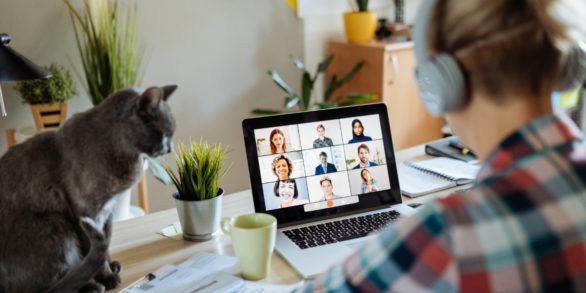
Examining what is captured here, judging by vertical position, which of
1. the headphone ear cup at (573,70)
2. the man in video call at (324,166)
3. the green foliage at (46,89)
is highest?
the green foliage at (46,89)

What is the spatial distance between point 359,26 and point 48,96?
1.75 metres

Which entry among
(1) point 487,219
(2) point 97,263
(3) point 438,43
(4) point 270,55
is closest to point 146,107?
(2) point 97,263

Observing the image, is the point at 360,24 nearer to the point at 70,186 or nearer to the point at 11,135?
the point at 11,135

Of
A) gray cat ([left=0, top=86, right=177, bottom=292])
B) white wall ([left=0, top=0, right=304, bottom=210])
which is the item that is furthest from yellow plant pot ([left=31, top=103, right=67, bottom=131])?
gray cat ([left=0, top=86, right=177, bottom=292])

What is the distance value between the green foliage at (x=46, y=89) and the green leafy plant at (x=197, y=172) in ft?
4.15

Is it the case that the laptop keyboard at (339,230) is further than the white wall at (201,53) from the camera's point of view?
No

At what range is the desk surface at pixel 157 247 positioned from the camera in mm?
1190

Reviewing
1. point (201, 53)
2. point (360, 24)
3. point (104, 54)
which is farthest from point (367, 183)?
point (360, 24)

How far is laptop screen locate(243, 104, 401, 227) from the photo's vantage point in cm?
136

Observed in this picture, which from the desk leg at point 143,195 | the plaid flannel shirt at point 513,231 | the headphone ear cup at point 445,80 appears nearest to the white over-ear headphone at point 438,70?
the headphone ear cup at point 445,80

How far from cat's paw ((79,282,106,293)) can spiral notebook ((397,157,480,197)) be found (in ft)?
2.80

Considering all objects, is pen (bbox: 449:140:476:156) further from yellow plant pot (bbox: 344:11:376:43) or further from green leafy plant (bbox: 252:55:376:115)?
yellow plant pot (bbox: 344:11:376:43)

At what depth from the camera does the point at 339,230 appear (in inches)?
52.9

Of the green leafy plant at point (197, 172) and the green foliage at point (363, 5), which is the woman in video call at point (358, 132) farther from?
the green foliage at point (363, 5)
